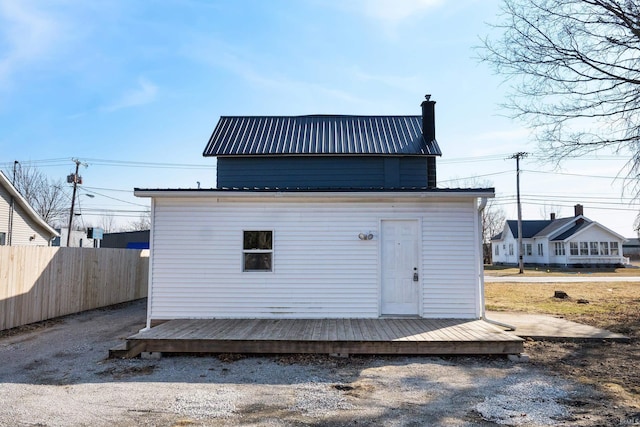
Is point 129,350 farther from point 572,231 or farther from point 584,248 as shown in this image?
point 584,248

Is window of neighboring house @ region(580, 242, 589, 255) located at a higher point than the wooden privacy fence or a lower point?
higher

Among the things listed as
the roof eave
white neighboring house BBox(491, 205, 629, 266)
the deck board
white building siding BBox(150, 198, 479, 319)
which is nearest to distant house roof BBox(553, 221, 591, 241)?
white neighboring house BBox(491, 205, 629, 266)

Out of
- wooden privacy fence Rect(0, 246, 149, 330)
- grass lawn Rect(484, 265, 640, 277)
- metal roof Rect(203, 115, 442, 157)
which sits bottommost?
grass lawn Rect(484, 265, 640, 277)

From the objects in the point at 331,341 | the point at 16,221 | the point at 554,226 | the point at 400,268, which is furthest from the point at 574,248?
the point at 16,221

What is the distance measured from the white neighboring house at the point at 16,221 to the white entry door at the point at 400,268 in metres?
17.4

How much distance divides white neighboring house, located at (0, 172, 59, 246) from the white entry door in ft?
57.0

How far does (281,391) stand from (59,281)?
8.22 meters

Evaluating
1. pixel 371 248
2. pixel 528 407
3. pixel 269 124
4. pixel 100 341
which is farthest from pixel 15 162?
pixel 528 407

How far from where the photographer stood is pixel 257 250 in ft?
26.8

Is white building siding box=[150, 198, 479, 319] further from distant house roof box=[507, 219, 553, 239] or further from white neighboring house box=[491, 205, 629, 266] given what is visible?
distant house roof box=[507, 219, 553, 239]

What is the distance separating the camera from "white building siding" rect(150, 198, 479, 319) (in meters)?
8.05

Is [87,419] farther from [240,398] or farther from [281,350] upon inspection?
[281,350]

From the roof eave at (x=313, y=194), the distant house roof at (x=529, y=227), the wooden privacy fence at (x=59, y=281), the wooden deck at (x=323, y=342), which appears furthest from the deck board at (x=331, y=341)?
the distant house roof at (x=529, y=227)

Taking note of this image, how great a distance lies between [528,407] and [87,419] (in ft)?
14.3
